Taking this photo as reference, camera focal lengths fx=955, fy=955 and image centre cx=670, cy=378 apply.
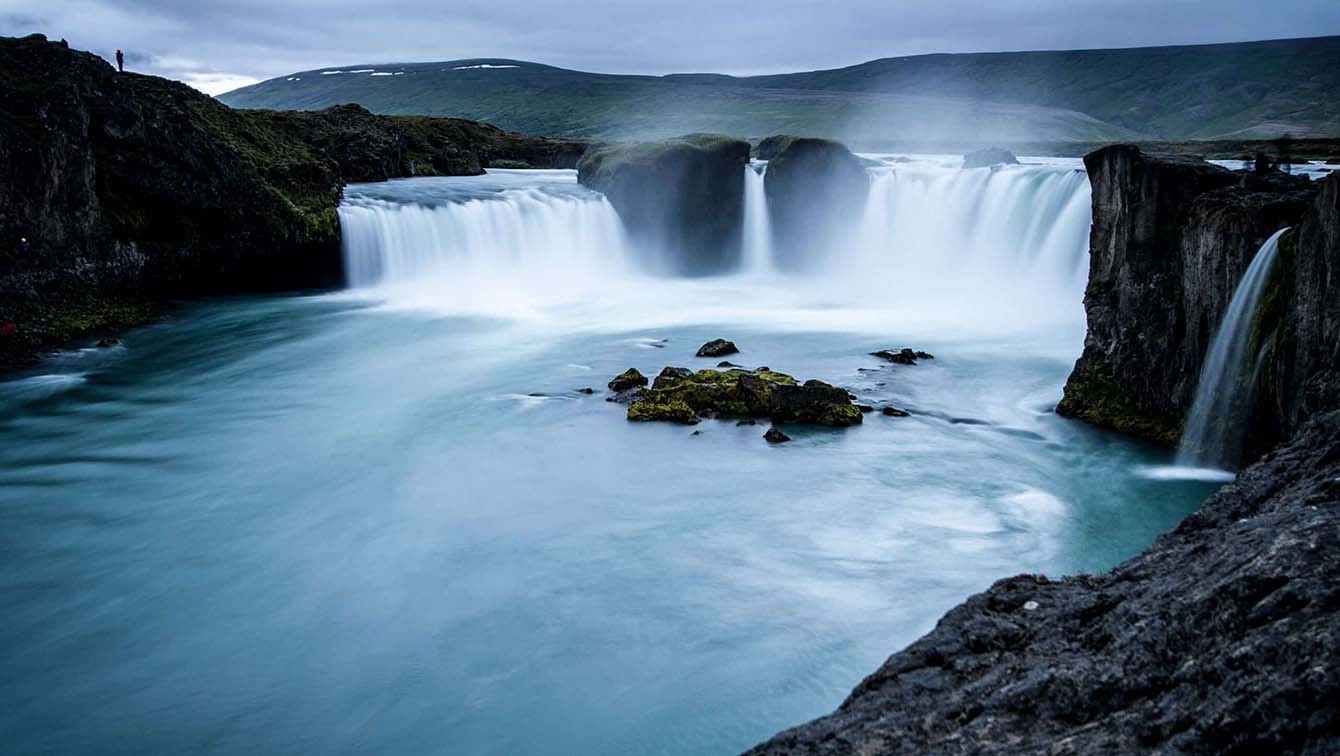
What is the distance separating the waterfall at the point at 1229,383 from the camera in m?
13.1

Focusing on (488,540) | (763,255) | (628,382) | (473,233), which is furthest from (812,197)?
(488,540)

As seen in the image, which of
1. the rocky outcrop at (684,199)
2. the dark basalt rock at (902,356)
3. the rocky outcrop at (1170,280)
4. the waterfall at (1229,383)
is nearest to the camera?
the rocky outcrop at (1170,280)

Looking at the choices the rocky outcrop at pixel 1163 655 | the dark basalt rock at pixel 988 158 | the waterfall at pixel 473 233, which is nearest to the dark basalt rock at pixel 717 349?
the waterfall at pixel 473 233

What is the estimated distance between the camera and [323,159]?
38.4 m

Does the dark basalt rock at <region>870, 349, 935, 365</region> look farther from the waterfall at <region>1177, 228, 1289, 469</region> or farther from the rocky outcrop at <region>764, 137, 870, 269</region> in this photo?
the rocky outcrop at <region>764, 137, 870, 269</region>

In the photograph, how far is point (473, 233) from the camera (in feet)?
117

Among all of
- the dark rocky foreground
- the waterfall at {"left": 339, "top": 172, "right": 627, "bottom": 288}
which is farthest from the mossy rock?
the dark rocky foreground

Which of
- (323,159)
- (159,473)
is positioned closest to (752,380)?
(159,473)

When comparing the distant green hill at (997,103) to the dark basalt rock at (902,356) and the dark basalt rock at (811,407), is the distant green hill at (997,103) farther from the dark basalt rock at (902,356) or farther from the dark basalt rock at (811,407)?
the dark basalt rock at (811,407)

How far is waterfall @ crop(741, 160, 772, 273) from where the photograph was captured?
1559 inches

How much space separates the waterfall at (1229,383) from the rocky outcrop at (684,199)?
25581 mm

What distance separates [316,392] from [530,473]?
8025 millimetres

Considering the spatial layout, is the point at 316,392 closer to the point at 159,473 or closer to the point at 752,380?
the point at 159,473

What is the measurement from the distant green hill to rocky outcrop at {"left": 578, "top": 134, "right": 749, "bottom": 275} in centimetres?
7785
